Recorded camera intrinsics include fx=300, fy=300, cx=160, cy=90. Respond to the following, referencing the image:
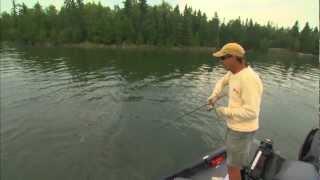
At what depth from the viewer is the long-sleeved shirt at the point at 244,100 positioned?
3975 millimetres

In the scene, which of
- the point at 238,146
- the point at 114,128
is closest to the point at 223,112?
the point at 238,146

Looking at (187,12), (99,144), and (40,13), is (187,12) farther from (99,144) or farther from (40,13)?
(99,144)

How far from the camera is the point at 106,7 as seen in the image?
97375 mm

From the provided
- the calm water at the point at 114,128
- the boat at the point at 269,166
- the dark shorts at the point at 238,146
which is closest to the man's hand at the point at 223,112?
the dark shorts at the point at 238,146

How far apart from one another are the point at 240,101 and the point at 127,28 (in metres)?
78.3

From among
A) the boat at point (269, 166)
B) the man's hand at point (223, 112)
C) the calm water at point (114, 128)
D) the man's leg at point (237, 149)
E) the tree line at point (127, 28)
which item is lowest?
the calm water at point (114, 128)

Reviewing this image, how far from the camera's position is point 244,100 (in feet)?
13.2

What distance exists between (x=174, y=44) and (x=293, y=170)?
77280mm

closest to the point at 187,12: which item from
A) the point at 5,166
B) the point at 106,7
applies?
the point at 106,7

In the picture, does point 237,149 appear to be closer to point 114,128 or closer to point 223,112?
point 223,112

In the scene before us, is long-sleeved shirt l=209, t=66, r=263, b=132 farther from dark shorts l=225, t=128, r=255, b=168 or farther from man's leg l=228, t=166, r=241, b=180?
man's leg l=228, t=166, r=241, b=180

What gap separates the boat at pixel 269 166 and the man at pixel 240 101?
0.67 m

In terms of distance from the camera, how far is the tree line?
7825 centimetres

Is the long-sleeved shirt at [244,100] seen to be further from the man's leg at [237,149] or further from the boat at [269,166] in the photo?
the boat at [269,166]
